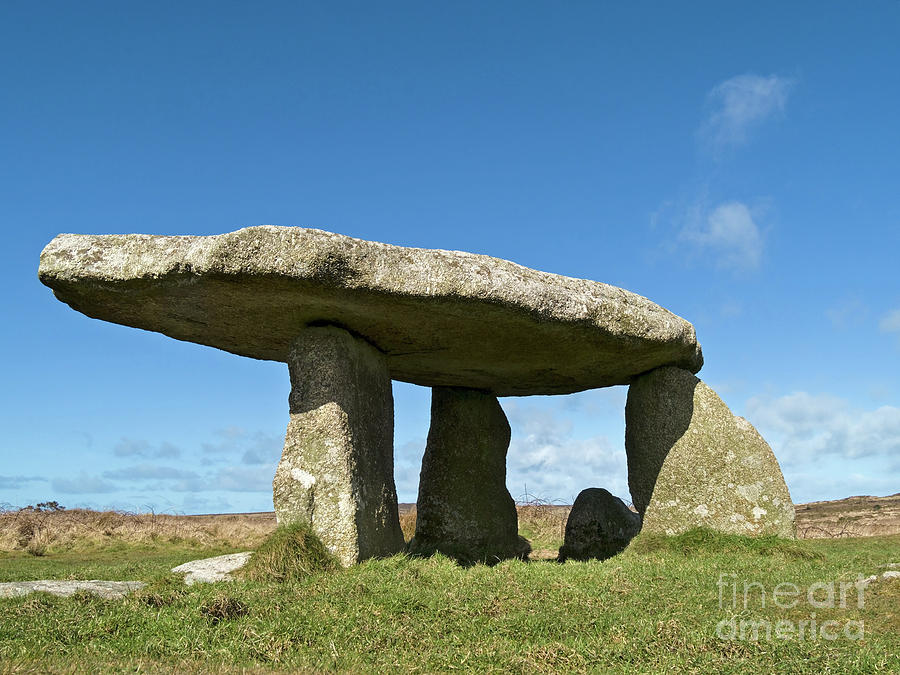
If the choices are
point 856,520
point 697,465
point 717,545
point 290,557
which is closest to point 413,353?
point 290,557

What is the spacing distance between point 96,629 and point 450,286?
5.17 metres

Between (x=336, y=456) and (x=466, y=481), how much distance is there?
4.94m

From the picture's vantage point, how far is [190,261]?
877 cm

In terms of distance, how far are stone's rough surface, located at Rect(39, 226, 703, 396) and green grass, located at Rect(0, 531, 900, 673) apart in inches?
127

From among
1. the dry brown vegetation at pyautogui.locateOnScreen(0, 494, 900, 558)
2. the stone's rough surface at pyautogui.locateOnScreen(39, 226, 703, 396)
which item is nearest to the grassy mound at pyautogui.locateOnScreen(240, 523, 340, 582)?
the stone's rough surface at pyautogui.locateOnScreen(39, 226, 703, 396)

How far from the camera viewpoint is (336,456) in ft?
30.8

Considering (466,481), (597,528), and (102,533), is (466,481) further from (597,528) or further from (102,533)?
(102,533)

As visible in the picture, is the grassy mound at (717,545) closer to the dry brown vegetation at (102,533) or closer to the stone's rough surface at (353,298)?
the stone's rough surface at (353,298)

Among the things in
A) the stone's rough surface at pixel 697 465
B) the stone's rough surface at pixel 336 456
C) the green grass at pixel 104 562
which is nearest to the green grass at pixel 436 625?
the stone's rough surface at pixel 336 456

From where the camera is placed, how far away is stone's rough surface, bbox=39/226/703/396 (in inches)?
342

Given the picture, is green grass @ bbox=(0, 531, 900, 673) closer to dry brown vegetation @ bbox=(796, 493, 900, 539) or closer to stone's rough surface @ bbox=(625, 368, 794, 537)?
stone's rough surface @ bbox=(625, 368, 794, 537)

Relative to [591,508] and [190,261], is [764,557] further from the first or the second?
[190,261]

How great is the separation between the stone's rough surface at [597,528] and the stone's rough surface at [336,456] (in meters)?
4.33

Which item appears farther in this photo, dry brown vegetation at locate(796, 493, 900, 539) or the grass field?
dry brown vegetation at locate(796, 493, 900, 539)
